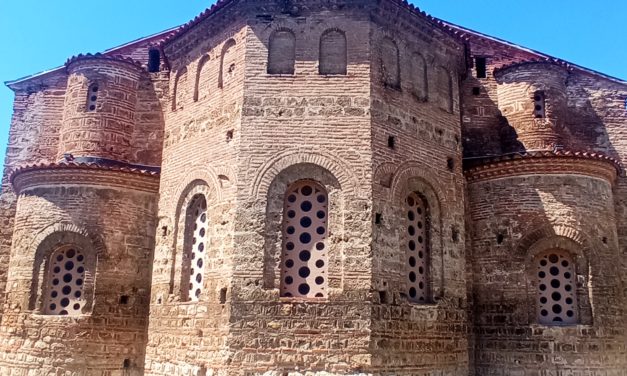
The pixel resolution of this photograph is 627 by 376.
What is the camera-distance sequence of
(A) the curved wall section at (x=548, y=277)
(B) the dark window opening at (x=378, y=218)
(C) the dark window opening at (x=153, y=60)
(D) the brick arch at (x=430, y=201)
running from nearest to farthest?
(B) the dark window opening at (x=378, y=218), (D) the brick arch at (x=430, y=201), (A) the curved wall section at (x=548, y=277), (C) the dark window opening at (x=153, y=60)

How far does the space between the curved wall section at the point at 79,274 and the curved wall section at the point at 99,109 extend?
1606 millimetres

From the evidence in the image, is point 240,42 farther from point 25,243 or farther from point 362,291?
point 25,243

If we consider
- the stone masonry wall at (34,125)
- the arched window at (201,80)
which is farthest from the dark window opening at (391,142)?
the stone masonry wall at (34,125)

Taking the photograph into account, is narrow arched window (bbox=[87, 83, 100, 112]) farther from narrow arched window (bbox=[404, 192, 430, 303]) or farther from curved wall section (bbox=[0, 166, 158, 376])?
narrow arched window (bbox=[404, 192, 430, 303])

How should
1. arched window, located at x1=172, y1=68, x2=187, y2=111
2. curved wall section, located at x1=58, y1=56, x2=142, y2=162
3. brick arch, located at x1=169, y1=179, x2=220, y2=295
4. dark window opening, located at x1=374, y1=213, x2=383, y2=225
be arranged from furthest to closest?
curved wall section, located at x1=58, y1=56, x2=142, y2=162 < arched window, located at x1=172, y1=68, x2=187, y2=111 < brick arch, located at x1=169, y1=179, x2=220, y2=295 < dark window opening, located at x1=374, y1=213, x2=383, y2=225

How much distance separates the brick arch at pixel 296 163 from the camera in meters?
9.69

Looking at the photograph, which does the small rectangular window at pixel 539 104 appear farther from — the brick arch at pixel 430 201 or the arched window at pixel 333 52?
the arched window at pixel 333 52

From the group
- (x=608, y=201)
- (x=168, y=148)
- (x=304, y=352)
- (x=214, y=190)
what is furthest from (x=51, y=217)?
(x=608, y=201)

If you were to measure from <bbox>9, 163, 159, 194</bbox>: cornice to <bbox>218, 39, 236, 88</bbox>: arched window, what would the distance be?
2.65 m

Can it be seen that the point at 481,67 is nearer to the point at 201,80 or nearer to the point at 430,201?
the point at 430,201

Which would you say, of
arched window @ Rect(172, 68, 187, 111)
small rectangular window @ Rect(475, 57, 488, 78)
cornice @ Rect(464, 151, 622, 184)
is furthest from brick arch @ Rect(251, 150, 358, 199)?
small rectangular window @ Rect(475, 57, 488, 78)

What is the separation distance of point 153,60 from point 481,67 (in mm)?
8201

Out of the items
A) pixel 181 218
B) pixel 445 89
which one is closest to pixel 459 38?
pixel 445 89

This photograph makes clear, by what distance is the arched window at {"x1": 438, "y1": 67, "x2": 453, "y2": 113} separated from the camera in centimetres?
1180
